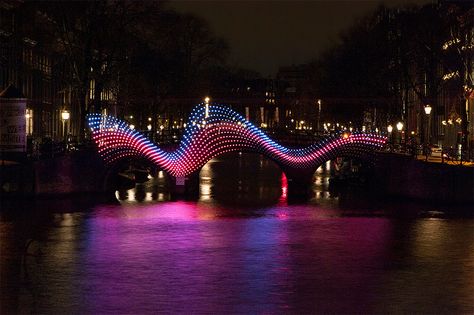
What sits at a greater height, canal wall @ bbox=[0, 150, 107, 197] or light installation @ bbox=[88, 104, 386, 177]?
light installation @ bbox=[88, 104, 386, 177]

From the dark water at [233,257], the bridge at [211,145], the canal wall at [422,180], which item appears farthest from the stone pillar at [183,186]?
the canal wall at [422,180]

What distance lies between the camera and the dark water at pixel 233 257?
2777cm

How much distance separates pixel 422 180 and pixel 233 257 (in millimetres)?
25296

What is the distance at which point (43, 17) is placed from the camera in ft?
243

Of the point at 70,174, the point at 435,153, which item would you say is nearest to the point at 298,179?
the point at 435,153

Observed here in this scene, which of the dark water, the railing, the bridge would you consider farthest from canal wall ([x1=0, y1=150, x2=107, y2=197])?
the railing

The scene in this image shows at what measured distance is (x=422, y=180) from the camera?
5988cm

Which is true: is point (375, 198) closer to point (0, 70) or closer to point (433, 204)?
point (433, 204)

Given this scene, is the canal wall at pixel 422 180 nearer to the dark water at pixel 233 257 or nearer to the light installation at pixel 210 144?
the dark water at pixel 233 257

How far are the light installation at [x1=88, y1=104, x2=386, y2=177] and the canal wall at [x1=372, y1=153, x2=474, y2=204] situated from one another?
7.41 ft

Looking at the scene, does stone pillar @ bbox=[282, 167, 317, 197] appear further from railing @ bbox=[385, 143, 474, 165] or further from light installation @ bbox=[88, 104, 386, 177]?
railing @ bbox=[385, 143, 474, 165]

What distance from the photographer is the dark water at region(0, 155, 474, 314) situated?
91.1 feet

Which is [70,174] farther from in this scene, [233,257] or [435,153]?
[233,257]

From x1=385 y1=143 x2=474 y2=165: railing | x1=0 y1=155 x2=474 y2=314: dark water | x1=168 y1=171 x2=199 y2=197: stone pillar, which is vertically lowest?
x1=0 y1=155 x2=474 y2=314: dark water
